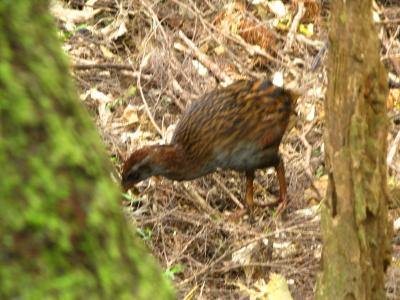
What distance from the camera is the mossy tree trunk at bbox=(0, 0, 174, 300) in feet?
4.06

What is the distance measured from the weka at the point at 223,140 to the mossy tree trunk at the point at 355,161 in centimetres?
240

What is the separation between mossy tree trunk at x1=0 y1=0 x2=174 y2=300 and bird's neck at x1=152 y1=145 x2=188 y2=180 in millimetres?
5099

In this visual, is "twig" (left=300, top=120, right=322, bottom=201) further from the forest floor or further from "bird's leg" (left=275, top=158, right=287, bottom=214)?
"bird's leg" (left=275, top=158, right=287, bottom=214)

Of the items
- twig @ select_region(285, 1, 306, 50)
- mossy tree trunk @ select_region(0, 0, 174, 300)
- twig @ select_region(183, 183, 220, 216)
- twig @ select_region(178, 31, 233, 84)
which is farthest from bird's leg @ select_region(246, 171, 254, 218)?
mossy tree trunk @ select_region(0, 0, 174, 300)

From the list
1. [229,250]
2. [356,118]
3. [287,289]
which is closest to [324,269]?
[356,118]

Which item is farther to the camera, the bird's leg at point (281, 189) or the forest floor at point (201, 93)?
the bird's leg at point (281, 189)

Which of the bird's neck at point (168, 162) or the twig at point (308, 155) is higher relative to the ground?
the bird's neck at point (168, 162)

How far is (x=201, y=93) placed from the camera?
794 centimetres

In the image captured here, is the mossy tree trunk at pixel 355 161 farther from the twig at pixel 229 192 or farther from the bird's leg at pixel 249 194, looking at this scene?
the twig at pixel 229 192

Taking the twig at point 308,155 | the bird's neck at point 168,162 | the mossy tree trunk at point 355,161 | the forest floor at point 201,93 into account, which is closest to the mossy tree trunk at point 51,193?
the mossy tree trunk at point 355,161

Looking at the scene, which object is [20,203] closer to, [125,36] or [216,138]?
[216,138]

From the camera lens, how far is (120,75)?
27.5ft

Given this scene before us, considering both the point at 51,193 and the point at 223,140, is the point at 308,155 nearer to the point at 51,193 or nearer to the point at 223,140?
the point at 223,140

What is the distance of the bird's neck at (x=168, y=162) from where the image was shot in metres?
6.51
